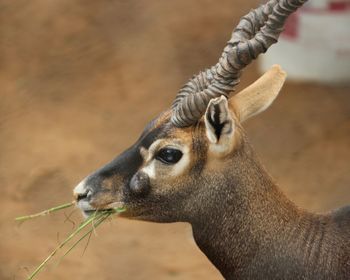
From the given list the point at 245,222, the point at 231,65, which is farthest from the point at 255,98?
the point at 245,222

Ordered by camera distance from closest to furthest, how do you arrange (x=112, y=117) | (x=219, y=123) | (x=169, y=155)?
(x=219, y=123) < (x=169, y=155) < (x=112, y=117)

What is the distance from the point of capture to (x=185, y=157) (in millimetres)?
4945

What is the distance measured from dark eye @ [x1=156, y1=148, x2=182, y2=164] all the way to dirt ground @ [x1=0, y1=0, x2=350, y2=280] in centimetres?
317

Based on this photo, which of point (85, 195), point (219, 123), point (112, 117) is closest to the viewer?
point (219, 123)

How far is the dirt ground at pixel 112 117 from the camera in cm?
827

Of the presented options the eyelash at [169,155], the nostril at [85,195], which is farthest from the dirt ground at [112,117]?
the eyelash at [169,155]

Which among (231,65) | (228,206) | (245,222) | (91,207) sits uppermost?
(231,65)

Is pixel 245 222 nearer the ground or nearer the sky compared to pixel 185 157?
nearer the ground

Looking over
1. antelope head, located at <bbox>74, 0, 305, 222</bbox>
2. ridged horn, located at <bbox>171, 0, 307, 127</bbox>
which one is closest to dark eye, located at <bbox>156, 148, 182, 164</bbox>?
antelope head, located at <bbox>74, 0, 305, 222</bbox>

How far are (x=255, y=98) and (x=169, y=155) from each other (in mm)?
693

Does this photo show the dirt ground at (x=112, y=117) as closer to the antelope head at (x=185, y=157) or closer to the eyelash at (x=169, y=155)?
the antelope head at (x=185, y=157)

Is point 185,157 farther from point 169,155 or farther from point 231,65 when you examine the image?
point 231,65

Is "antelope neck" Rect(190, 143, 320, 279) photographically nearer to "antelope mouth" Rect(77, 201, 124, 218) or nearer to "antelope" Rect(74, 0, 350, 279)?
"antelope" Rect(74, 0, 350, 279)

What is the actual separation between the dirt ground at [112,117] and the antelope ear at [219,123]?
3260 mm
